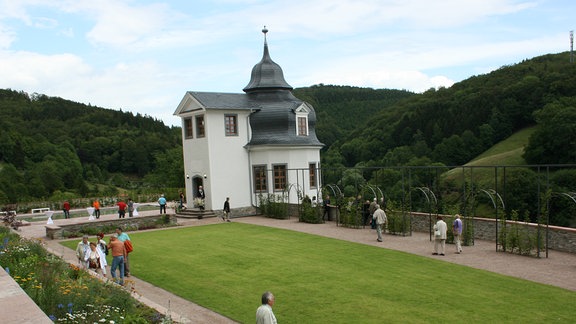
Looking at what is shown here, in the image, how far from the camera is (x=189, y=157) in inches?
1278

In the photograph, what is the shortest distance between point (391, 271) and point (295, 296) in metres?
3.86

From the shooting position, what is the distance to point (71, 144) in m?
83.4

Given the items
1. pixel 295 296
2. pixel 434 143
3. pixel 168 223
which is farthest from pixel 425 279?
pixel 434 143

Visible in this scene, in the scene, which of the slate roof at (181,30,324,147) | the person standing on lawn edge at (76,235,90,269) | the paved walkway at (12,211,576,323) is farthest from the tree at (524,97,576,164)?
the person standing on lawn edge at (76,235,90,269)

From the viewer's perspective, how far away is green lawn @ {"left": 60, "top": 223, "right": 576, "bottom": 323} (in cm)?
1111

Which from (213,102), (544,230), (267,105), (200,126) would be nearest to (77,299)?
(544,230)

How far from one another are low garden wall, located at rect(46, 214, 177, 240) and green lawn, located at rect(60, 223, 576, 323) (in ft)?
20.0

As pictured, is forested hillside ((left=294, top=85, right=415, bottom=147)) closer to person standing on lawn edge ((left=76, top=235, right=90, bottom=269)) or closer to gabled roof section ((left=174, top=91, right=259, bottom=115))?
gabled roof section ((left=174, top=91, right=259, bottom=115))

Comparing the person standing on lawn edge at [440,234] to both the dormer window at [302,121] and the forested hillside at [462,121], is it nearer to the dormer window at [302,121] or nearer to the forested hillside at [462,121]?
the dormer window at [302,121]

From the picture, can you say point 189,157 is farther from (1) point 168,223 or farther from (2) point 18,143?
(2) point 18,143

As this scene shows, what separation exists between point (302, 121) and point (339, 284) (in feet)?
66.1

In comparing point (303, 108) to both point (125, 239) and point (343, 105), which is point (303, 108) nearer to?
point (125, 239)

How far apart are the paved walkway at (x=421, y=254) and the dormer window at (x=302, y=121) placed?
29.2ft

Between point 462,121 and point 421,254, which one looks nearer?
point 421,254
